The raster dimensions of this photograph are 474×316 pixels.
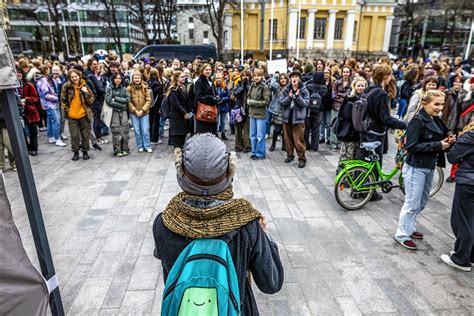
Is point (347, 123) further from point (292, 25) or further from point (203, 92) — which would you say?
point (292, 25)

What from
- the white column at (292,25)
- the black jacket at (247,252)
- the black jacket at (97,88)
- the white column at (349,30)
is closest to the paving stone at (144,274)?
the black jacket at (247,252)

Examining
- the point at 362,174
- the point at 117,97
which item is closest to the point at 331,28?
the point at 117,97

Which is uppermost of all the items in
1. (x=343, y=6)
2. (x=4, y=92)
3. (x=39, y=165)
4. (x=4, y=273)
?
(x=343, y=6)

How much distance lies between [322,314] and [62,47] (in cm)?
4762

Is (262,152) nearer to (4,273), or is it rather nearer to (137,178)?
(137,178)

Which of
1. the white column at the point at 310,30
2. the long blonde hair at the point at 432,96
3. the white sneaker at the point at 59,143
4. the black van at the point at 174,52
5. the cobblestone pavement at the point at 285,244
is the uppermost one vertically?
the white column at the point at 310,30

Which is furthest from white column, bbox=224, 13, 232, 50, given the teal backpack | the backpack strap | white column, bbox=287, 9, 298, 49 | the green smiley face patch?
the green smiley face patch

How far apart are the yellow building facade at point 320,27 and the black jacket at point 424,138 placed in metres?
39.1

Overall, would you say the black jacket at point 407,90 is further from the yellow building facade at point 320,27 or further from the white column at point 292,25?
the white column at point 292,25

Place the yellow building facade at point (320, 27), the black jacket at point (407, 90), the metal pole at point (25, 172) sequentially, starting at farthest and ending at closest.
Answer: the yellow building facade at point (320, 27)
the black jacket at point (407, 90)
the metal pole at point (25, 172)

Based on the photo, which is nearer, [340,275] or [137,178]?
[340,275]

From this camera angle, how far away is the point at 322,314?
316 cm

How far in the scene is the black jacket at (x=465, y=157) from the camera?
3.45 m

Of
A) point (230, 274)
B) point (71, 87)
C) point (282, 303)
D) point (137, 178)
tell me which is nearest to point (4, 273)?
point (230, 274)
